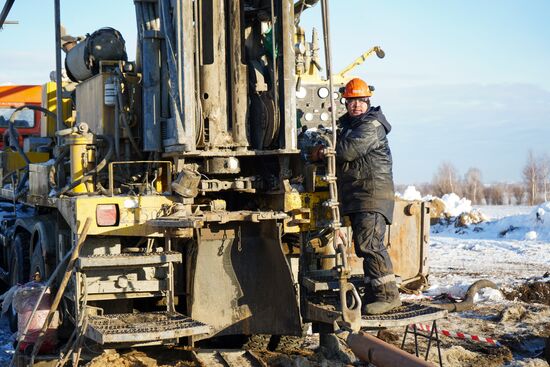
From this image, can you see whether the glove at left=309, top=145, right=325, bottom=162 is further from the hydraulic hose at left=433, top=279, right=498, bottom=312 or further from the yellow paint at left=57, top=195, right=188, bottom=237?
the hydraulic hose at left=433, top=279, right=498, bottom=312

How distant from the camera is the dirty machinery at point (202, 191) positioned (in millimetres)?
7289

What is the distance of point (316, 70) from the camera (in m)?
10.8

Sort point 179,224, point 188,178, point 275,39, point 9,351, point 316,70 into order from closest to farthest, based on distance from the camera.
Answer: point 179,224
point 188,178
point 275,39
point 9,351
point 316,70

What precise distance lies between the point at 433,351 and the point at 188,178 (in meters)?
2.93

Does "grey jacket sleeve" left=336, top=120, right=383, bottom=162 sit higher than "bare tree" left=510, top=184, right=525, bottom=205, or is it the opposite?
"bare tree" left=510, top=184, right=525, bottom=205

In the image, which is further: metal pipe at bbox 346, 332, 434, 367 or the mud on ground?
the mud on ground

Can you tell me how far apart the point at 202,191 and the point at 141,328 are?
1606 mm

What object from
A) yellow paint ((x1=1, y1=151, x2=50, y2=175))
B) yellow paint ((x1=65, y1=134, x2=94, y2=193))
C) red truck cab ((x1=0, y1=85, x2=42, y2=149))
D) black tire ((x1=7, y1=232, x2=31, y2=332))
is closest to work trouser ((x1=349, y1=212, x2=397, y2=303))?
yellow paint ((x1=65, y1=134, x2=94, y2=193))

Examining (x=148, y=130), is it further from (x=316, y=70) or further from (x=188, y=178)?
(x=316, y=70)

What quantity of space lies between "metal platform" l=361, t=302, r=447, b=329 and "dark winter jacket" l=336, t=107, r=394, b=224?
2.62 feet

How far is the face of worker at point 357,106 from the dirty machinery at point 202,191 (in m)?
0.37

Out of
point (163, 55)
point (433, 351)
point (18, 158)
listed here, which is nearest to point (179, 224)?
point (163, 55)

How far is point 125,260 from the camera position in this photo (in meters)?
6.99

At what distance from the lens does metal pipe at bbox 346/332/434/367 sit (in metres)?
6.14
